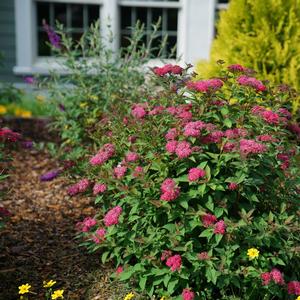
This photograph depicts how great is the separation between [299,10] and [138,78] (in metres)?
1.43

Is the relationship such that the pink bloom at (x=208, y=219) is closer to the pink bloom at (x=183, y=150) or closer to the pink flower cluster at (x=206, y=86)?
the pink bloom at (x=183, y=150)

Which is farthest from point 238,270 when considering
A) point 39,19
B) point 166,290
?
point 39,19

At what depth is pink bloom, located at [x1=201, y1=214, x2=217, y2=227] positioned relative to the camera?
8.21ft

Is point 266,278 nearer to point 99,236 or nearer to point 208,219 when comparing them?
point 208,219

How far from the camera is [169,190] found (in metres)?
2.42

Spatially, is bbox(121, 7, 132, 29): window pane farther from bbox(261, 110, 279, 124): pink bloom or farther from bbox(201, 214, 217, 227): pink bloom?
bbox(201, 214, 217, 227): pink bloom

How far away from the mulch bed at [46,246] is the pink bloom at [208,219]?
0.74 meters

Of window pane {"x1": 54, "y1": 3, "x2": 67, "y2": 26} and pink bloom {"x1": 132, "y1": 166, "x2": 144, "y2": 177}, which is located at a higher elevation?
window pane {"x1": 54, "y1": 3, "x2": 67, "y2": 26}

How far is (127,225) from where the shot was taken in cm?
281

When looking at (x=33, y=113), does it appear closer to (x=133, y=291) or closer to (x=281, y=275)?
(x=133, y=291)

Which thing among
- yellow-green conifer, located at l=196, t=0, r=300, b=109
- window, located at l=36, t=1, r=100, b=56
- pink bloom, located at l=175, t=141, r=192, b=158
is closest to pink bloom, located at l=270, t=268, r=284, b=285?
pink bloom, located at l=175, t=141, r=192, b=158

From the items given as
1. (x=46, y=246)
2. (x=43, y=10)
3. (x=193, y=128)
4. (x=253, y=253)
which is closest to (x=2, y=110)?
(x=43, y=10)

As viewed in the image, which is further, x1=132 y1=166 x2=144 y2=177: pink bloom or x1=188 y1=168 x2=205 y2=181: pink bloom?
x1=132 y1=166 x2=144 y2=177: pink bloom

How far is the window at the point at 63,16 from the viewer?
7434 mm
